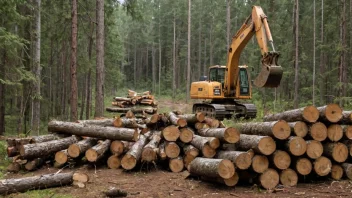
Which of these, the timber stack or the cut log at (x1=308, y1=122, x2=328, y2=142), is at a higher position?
the cut log at (x1=308, y1=122, x2=328, y2=142)

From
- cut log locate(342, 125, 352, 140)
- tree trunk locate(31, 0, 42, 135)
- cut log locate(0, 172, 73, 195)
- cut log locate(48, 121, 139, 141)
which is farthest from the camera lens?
tree trunk locate(31, 0, 42, 135)

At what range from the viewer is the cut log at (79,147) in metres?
9.08

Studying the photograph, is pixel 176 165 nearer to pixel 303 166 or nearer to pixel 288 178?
pixel 288 178

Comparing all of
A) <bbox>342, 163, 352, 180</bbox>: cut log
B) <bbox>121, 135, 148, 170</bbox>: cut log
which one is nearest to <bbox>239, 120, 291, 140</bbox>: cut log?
<bbox>342, 163, 352, 180</bbox>: cut log

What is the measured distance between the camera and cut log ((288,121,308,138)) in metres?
7.39

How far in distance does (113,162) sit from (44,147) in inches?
70.6

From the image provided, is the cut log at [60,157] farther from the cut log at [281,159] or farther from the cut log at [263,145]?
the cut log at [281,159]

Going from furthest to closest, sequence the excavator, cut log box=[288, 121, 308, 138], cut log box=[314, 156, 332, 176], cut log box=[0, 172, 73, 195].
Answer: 1. the excavator
2. cut log box=[288, 121, 308, 138]
3. cut log box=[314, 156, 332, 176]
4. cut log box=[0, 172, 73, 195]

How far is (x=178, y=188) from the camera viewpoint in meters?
7.29

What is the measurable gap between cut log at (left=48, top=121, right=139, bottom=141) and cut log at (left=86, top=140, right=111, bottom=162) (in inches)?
11.4

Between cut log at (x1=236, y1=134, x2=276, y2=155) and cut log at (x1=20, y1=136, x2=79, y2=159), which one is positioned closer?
cut log at (x1=236, y1=134, x2=276, y2=155)

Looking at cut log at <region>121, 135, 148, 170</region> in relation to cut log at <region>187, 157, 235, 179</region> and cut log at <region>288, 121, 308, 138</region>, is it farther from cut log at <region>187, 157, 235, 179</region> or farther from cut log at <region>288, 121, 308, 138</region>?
cut log at <region>288, 121, 308, 138</region>

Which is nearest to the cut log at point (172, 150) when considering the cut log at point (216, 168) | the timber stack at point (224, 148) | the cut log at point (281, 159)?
the timber stack at point (224, 148)

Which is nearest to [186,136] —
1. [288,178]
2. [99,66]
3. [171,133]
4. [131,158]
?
[171,133]
